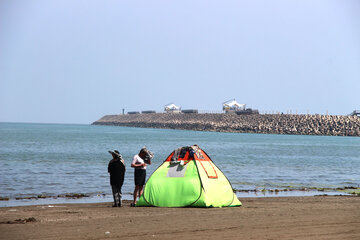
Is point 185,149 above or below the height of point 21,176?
above

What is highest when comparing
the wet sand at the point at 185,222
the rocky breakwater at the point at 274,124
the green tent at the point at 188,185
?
the rocky breakwater at the point at 274,124

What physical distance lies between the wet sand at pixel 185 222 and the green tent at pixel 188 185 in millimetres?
420

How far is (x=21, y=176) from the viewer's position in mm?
24844

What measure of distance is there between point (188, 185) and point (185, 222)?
9.05ft

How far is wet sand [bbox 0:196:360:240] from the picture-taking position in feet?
30.9

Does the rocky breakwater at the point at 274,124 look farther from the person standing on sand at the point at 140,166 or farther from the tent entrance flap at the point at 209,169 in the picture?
the person standing on sand at the point at 140,166

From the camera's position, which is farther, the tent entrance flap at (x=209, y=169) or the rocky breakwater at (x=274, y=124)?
the rocky breakwater at (x=274, y=124)

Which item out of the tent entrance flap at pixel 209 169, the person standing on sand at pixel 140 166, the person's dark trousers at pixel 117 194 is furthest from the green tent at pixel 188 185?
the person's dark trousers at pixel 117 194

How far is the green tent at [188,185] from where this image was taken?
44.3 ft

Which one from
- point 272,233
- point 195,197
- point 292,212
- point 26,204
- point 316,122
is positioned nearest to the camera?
point 272,233

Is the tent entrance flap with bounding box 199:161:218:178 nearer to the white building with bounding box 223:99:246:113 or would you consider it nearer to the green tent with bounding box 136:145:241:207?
the green tent with bounding box 136:145:241:207

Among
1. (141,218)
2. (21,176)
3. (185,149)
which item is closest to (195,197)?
(185,149)

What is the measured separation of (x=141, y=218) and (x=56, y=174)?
50.9 feet

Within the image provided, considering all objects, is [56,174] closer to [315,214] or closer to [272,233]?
[315,214]
